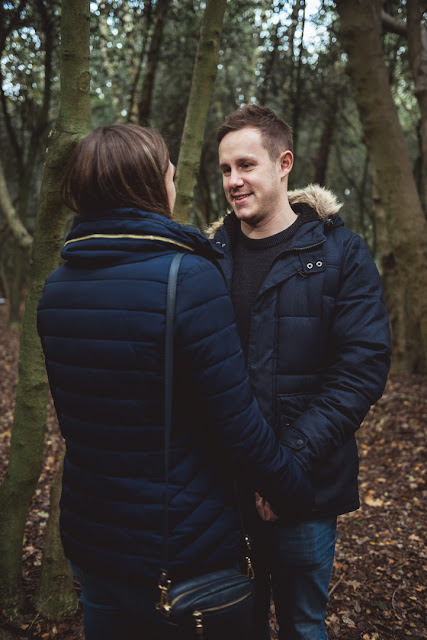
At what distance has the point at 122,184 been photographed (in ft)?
5.09

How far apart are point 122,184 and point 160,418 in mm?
706

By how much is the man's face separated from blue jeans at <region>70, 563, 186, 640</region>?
1545 mm

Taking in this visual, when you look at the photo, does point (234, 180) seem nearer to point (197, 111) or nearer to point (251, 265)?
point (251, 265)

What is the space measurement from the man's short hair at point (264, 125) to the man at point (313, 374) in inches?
15.8

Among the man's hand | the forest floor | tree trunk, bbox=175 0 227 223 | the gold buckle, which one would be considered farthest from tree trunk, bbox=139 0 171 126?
the gold buckle

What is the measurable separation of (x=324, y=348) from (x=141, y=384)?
0.90 meters

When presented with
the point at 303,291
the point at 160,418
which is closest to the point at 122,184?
the point at 160,418

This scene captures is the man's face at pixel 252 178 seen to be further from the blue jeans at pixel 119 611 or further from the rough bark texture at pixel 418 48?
the rough bark texture at pixel 418 48

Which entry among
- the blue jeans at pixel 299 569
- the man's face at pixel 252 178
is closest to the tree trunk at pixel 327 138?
the man's face at pixel 252 178

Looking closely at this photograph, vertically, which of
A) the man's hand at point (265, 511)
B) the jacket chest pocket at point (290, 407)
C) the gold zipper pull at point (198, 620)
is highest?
the jacket chest pocket at point (290, 407)

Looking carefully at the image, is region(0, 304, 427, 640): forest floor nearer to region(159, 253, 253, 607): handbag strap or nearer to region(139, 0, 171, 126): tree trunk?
region(159, 253, 253, 607): handbag strap

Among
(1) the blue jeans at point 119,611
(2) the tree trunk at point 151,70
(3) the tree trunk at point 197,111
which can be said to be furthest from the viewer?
(2) the tree trunk at point 151,70

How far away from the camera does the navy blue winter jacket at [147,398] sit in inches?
58.4

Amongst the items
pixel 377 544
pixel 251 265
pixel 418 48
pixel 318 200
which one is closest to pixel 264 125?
pixel 318 200
